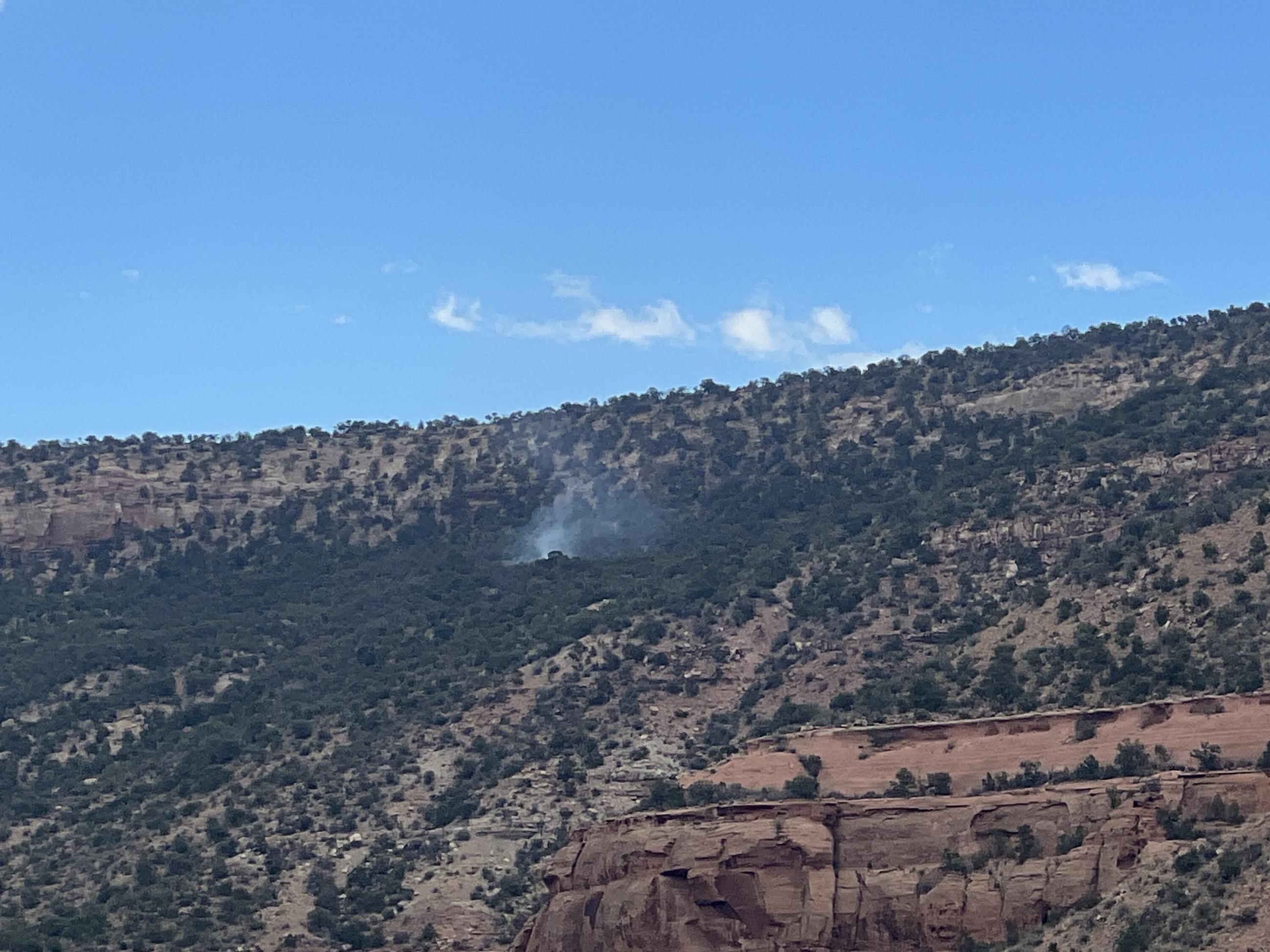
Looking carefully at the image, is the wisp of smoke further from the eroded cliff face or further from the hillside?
the eroded cliff face

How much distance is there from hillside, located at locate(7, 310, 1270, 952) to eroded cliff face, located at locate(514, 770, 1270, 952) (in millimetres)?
4927

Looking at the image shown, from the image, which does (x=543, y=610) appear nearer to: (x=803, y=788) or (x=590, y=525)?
(x=590, y=525)

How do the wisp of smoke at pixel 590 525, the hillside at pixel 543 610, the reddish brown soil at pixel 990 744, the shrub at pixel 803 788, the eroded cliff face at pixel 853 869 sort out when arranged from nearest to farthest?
the eroded cliff face at pixel 853 869 < the reddish brown soil at pixel 990 744 < the shrub at pixel 803 788 < the hillside at pixel 543 610 < the wisp of smoke at pixel 590 525

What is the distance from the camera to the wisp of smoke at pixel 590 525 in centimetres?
11025

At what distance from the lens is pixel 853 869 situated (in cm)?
6041

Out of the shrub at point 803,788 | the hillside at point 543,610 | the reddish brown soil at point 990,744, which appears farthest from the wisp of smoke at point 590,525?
the shrub at point 803,788

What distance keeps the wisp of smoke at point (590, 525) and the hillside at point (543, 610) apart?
0.75 ft

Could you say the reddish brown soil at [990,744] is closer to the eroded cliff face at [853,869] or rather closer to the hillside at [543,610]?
the hillside at [543,610]

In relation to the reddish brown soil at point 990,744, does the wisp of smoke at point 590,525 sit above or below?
above

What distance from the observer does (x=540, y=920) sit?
6512cm

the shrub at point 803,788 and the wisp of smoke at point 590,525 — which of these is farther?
the wisp of smoke at point 590,525

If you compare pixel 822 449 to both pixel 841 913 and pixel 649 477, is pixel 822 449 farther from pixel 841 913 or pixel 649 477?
pixel 841 913

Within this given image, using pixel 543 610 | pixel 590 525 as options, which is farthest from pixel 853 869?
pixel 590 525

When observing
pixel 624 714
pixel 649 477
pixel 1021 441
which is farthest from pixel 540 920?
pixel 649 477
